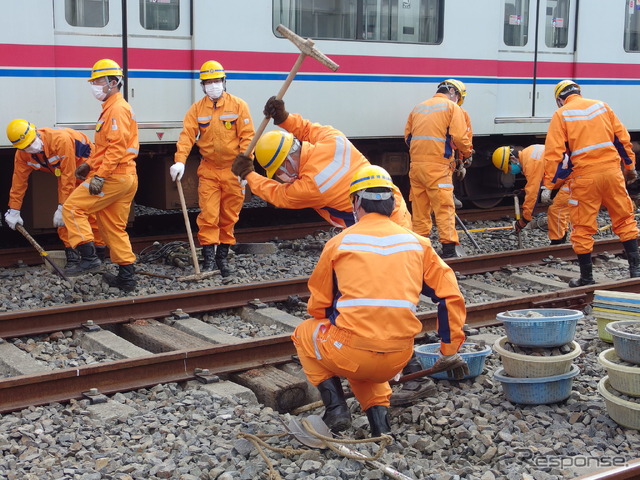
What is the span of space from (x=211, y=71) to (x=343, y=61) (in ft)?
6.13

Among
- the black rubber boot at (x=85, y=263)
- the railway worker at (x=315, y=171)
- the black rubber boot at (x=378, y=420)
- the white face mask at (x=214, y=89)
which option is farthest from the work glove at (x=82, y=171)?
the black rubber boot at (x=378, y=420)

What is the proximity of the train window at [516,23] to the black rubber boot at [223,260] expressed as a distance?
14.8 ft

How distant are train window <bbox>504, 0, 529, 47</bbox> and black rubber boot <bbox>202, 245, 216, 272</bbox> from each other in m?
4.59

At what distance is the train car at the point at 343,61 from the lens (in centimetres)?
812

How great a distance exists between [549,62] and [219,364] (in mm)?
6923

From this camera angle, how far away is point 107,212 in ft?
25.3

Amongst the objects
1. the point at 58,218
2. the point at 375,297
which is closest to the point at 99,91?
the point at 58,218

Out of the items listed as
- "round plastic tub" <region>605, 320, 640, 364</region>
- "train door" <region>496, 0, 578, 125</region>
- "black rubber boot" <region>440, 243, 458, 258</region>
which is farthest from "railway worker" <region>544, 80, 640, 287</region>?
"round plastic tub" <region>605, 320, 640, 364</region>

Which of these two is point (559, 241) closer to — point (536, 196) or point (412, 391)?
point (536, 196)

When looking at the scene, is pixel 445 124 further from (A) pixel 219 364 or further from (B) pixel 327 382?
(B) pixel 327 382

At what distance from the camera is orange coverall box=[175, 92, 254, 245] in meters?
8.24

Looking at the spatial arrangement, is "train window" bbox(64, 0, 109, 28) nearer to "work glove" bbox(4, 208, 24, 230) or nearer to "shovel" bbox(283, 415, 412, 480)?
"work glove" bbox(4, 208, 24, 230)

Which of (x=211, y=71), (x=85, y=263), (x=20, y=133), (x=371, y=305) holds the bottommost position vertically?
(x=85, y=263)

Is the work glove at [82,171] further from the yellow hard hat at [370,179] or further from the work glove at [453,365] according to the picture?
the work glove at [453,365]
